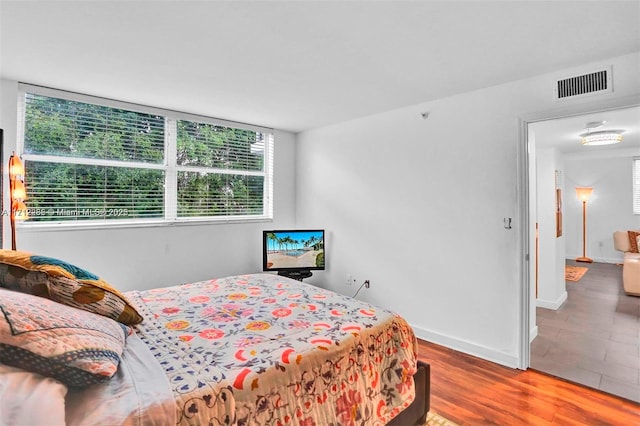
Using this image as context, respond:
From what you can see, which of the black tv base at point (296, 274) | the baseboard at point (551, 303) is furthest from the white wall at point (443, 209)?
the baseboard at point (551, 303)

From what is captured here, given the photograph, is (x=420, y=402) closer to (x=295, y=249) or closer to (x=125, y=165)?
(x=295, y=249)

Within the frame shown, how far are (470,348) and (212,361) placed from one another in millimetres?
2578

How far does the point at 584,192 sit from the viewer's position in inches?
285

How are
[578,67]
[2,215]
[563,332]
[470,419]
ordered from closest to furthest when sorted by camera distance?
[470,419]
[578,67]
[2,215]
[563,332]

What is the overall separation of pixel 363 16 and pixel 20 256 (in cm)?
204

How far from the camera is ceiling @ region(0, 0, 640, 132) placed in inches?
69.4

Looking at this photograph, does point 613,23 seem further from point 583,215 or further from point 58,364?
point 583,215

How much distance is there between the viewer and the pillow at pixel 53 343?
925mm

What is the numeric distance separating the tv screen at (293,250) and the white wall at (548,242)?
297 centimetres

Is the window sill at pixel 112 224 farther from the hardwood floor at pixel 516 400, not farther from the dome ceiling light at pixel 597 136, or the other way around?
the dome ceiling light at pixel 597 136

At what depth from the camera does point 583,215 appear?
7.49 metres

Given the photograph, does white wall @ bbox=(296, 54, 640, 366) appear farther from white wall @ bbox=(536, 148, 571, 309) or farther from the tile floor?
white wall @ bbox=(536, 148, 571, 309)

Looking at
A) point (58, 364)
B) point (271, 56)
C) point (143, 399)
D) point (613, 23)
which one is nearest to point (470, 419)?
point (143, 399)

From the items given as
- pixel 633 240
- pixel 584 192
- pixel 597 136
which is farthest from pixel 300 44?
pixel 584 192
